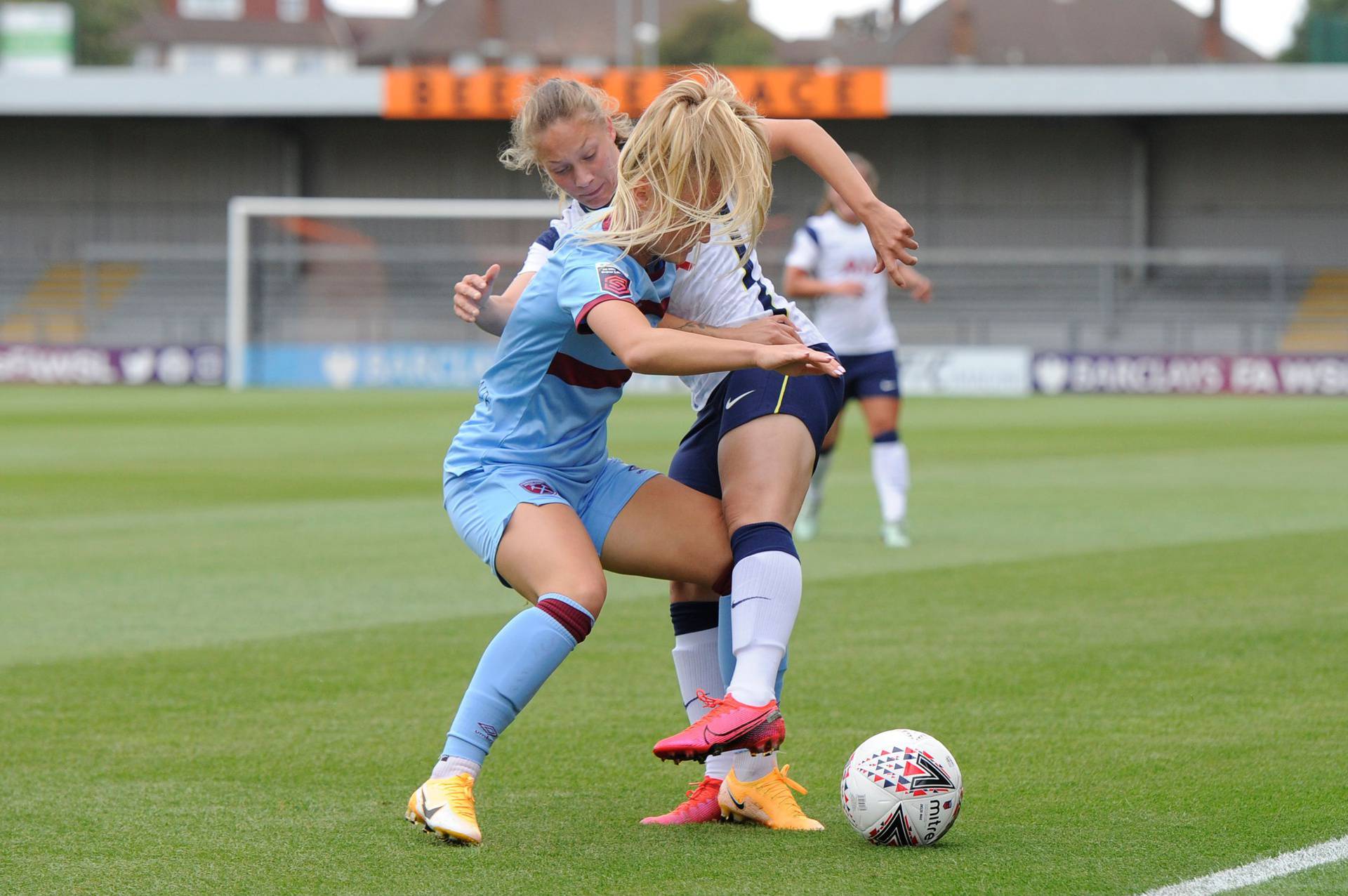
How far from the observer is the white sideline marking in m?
3.64

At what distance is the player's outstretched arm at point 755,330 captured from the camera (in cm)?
409

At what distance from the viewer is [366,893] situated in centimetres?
368

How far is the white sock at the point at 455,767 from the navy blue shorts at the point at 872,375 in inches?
263

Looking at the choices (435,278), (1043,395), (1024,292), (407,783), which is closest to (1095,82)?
(1024,292)

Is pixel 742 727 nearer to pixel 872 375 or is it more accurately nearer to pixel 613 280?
pixel 613 280

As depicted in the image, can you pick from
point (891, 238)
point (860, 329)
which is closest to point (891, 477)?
point (860, 329)

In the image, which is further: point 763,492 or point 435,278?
point 435,278

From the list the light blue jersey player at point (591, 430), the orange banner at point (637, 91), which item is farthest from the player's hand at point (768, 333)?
the orange banner at point (637, 91)

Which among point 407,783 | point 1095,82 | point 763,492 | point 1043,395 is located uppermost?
point 1095,82

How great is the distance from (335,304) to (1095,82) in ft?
57.3

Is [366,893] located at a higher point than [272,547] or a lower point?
higher

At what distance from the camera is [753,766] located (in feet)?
14.4

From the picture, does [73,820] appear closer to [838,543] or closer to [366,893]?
[366,893]

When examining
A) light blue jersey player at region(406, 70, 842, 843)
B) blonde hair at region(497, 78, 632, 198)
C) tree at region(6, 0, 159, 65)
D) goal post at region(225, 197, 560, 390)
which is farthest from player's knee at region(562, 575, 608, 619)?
tree at region(6, 0, 159, 65)
